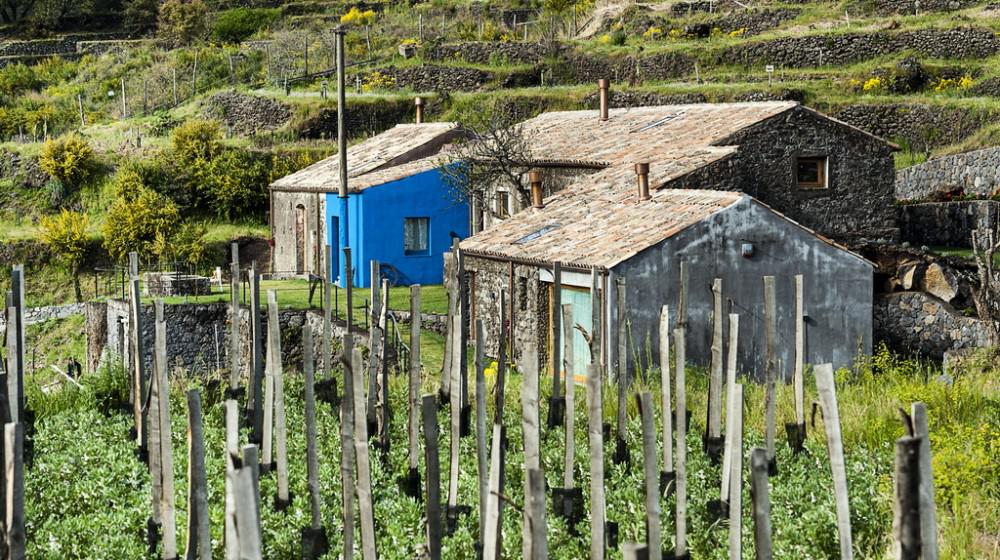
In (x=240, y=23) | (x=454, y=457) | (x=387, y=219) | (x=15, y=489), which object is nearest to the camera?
(x=15, y=489)

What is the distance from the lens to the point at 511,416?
11.6 meters

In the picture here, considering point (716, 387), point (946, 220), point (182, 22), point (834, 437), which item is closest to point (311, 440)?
point (716, 387)

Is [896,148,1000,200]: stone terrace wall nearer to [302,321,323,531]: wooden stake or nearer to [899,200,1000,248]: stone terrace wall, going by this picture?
[899,200,1000,248]: stone terrace wall

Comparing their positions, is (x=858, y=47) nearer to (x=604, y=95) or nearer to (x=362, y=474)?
(x=604, y=95)

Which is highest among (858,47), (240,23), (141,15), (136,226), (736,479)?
(141,15)

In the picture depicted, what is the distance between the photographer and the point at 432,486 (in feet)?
24.4

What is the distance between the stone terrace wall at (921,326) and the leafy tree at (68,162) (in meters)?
22.2

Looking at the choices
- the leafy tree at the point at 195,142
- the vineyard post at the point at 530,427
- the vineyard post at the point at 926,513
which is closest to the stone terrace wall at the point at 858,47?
the leafy tree at the point at 195,142

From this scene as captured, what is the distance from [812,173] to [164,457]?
50.0 ft

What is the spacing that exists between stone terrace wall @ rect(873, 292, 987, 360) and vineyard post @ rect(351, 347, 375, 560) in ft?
37.2

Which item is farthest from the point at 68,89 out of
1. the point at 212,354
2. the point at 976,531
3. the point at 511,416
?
the point at 976,531

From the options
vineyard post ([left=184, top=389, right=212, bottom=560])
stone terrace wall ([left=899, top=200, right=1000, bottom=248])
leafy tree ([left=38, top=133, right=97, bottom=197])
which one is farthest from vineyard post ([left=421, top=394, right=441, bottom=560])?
leafy tree ([left=38, top=133, right=97, bottom=197])

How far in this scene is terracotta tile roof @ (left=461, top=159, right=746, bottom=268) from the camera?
55.7ft

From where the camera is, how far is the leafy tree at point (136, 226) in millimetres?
30031
